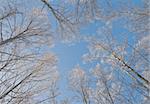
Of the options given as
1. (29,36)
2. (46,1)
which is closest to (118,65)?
(29,36)

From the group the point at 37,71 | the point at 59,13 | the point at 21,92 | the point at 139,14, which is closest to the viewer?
the point at 59,13

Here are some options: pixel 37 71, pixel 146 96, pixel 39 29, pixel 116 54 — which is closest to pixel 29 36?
pixel 39 29

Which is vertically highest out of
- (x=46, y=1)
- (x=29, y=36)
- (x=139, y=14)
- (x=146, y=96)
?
(x=46, y=1)

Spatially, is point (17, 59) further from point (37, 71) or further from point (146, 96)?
point (146, 96)

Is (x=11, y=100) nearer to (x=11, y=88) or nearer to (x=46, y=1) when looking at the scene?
(x=11, y=88)

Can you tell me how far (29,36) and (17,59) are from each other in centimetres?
67

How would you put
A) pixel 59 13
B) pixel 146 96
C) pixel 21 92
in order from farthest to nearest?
1. pixel 21 92
2. pixel 146 96
3. pixel 59 13

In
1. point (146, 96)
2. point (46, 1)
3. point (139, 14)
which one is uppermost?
point (46, 1)

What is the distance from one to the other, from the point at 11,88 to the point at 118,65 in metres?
2.99

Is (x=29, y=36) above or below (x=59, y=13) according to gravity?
below

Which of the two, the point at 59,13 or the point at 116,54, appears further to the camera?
the point at 116,54

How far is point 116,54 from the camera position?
8.24 meters

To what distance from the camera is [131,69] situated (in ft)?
23.6

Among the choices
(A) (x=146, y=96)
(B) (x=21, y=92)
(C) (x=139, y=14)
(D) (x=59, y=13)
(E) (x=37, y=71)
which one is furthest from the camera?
(E) (x=37, y=71)
